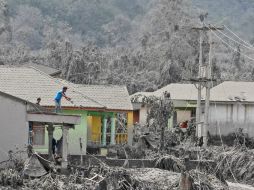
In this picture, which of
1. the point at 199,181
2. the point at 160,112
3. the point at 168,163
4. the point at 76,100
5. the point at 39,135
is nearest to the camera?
the point at 199,181

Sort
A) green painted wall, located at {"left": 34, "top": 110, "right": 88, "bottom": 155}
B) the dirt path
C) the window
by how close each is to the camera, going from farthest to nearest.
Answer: green painted wall, located at {"left": 34, "top": 110, "right": 88, "bottom": 155} → the window → the dirt path

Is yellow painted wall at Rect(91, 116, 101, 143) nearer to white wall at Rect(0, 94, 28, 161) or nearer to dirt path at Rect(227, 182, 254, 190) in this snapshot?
dirt path at Rect(227, 182, 254, 190)

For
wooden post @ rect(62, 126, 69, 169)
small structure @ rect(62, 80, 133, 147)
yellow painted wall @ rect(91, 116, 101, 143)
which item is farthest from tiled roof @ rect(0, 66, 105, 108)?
wooden post @ rect(62, 126, 69, 169)

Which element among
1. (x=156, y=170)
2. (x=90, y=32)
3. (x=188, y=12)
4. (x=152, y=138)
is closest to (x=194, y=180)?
(x=156, y=170)

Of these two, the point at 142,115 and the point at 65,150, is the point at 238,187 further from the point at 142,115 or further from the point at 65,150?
the point at 142,115

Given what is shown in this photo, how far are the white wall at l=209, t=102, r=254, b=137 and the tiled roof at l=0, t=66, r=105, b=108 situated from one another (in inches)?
530

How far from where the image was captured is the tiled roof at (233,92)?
51.6 m

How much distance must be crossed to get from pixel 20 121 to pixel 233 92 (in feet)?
82.1

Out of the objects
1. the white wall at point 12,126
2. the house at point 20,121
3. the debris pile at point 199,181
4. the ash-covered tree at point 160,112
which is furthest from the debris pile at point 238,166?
the white wall at point 12,126

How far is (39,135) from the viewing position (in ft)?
118

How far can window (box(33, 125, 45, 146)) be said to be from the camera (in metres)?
35.6

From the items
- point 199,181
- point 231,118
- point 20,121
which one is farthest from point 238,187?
point 231,118

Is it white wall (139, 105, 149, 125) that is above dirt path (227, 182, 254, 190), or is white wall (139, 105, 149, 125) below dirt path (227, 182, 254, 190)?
above

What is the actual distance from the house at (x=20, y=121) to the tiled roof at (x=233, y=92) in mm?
22204
